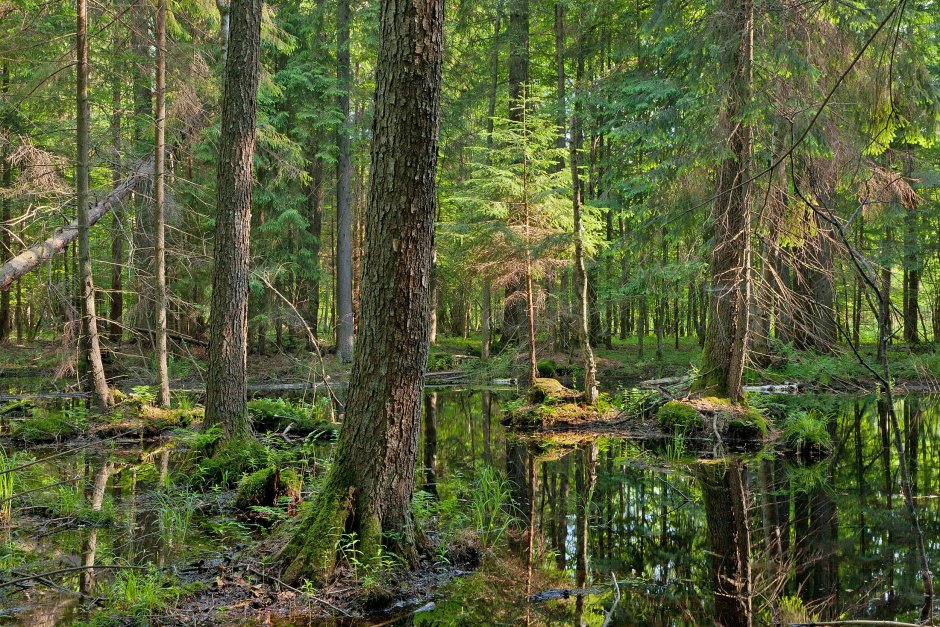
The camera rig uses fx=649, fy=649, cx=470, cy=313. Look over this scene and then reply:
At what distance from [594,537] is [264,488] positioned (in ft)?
10.5

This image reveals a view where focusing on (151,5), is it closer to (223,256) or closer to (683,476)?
(223,256)

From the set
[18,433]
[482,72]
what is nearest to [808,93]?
[18,433]

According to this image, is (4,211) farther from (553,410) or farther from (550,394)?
(553,410)

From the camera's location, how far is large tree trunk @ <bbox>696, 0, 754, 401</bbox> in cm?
911

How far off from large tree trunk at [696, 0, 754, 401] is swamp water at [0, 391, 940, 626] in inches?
69.7

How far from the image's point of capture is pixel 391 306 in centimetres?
457

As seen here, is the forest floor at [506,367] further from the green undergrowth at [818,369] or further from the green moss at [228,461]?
the green moss at [228,461]

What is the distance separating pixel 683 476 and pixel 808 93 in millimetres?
5786

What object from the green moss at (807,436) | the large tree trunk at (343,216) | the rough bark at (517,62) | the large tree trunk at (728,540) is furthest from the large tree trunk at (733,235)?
the large tree trunk at (343,216)

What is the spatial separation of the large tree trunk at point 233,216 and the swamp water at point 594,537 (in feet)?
4.21

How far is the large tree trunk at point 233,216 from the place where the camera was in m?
7.36

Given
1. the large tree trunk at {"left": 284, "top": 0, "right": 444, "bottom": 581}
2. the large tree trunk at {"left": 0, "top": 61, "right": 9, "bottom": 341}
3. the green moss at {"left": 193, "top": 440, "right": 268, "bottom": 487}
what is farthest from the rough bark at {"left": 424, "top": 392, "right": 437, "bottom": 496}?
the large tree trunk at {"left": 0, "top": 61, "right": 9, "bottom": 341}

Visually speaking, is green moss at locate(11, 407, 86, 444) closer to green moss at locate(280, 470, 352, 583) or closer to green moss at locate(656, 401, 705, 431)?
green moss at locate(280, 470, 352, 583)

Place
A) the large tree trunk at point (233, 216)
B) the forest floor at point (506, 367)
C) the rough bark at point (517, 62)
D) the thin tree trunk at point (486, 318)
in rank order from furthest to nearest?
the thin tree trunk at point (486, 318), the rough bark at point (517, 62), the forest floor at point (506, 367), the large tree trunk at point (233, 216)
